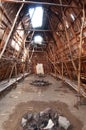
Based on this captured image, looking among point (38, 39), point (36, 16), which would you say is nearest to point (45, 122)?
point (36, 16)

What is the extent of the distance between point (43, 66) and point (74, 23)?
13386mm

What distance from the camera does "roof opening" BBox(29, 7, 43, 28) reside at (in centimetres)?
910

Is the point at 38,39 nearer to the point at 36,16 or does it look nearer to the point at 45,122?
the point at 36,16

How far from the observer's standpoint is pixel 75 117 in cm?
458

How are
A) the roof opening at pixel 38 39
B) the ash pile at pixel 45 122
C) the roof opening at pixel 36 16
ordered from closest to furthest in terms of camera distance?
the ash pile at pixel 45 122, the roof opening at pixel 36 16, the roof opening at pixel 38 39

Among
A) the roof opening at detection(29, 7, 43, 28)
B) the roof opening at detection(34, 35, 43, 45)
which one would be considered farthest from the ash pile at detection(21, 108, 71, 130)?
the roof opening at detection(34, 35, 43, 45)

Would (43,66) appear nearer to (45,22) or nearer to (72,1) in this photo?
(45,22)

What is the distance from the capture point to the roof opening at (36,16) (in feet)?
29.9

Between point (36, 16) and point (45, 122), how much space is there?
7.57m

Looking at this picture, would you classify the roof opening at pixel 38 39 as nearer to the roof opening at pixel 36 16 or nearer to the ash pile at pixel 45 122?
the roof opening at pixel 36 16

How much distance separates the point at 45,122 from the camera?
3797 mm

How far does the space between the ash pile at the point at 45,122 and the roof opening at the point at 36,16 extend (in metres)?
6.02

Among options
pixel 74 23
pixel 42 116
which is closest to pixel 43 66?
pixel 74 23

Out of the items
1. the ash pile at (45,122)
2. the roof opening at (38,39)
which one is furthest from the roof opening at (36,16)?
the ash pile at (45,122)
